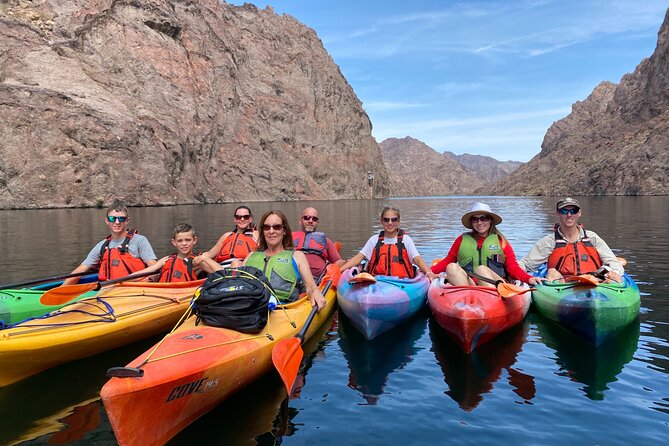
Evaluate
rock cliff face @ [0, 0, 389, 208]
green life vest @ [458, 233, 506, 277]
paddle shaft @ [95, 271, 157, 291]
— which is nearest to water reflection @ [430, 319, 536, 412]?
green life vest @ [458, 233, 506, 277]

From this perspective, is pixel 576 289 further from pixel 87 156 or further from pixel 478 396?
pixel 87 156

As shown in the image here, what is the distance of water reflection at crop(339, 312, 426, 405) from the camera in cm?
619

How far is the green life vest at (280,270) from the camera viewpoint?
711cm

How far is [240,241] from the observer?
35.8ft

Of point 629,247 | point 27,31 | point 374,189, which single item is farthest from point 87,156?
point 374,189

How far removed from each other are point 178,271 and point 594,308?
22.0 ft

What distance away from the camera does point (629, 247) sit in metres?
17.2

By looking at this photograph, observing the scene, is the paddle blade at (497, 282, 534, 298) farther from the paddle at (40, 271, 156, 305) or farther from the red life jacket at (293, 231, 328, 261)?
the paddle at (40, 271, 156, 305)

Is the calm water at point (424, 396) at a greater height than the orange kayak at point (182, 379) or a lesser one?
lesser

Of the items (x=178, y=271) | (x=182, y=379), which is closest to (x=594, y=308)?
(x=182, y=379)

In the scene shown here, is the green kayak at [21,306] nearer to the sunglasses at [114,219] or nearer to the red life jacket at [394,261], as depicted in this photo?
the sunglasses at [114,219]

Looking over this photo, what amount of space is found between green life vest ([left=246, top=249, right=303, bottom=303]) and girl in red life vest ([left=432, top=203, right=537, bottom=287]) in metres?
2.78

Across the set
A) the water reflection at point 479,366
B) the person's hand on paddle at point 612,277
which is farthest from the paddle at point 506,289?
the person's hand on paddle at point 612,277

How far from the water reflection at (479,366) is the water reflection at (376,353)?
456 mm
